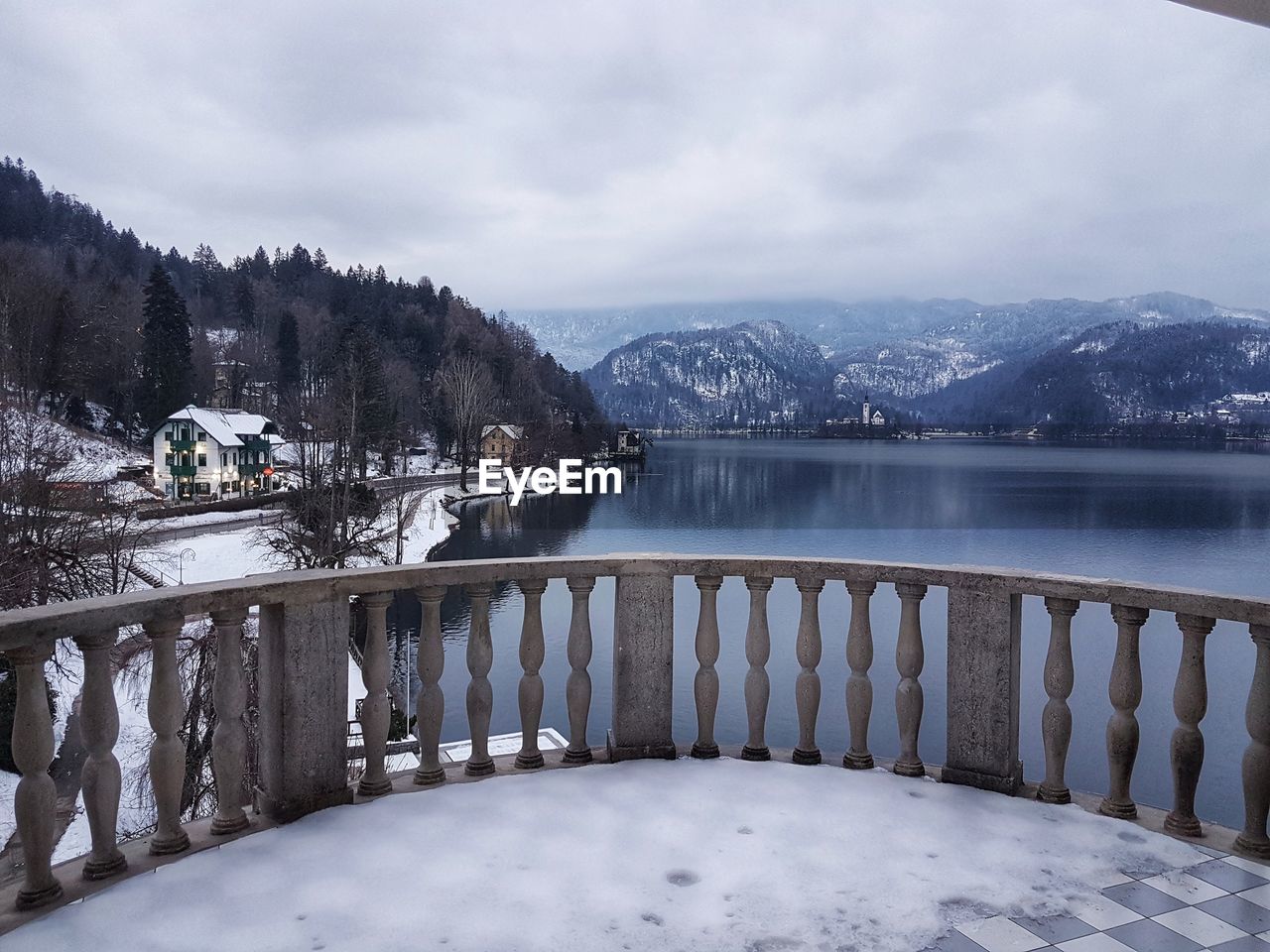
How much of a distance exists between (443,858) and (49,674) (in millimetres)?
20143

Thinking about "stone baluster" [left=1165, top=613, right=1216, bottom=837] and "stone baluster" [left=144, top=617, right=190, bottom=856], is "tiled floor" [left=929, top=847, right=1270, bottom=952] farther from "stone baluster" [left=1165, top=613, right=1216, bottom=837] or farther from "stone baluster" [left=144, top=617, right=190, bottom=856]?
"stone baluster" [left=144, top=617, right=190, bottom=856]

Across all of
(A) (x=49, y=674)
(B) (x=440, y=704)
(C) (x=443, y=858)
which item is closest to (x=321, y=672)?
(B) (x=440, y=704)

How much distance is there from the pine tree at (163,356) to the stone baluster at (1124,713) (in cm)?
6077

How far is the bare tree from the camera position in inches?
2761

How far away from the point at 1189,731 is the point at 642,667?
2292 millimetres

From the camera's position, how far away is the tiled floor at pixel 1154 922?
8.36ft

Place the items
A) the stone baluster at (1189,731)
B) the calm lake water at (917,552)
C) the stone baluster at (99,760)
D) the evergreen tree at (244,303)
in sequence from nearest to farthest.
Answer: the stone baluster at (99,760) < the stone baluster at (1189,731) < the calm lake water at (917,552) < the evergreen tree at (244,303)

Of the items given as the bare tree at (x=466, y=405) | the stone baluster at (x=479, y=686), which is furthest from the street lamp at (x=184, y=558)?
the bare tree at (x=466, y=405)

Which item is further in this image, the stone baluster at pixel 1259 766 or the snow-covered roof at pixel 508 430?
the snow-covered roof at pixel 508 430

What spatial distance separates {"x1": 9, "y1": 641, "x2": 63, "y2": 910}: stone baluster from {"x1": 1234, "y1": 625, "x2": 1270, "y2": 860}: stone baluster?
419cm

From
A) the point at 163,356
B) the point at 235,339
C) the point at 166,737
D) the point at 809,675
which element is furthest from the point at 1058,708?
the point at 235,339

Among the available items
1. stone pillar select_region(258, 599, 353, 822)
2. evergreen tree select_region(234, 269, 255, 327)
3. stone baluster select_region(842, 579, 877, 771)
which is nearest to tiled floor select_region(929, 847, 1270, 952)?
stone baluster select_region(842, 579, 877, 771)

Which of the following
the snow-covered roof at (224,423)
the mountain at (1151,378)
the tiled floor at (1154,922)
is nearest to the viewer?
the tiled floor at (1154,922)

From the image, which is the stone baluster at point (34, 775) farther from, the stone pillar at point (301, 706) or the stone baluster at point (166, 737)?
the stone pillar at point (301, 706)
